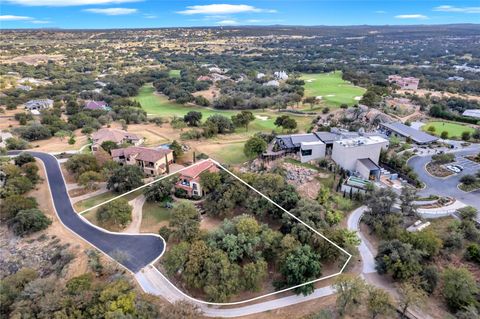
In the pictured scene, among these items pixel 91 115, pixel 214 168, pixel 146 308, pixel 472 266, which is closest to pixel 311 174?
pixel 214 168

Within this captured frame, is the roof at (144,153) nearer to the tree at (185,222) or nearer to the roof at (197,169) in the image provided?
the roof at (197,169)

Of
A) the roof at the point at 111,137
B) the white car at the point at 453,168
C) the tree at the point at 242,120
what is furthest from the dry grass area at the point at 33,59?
the white car at the point at 453,168

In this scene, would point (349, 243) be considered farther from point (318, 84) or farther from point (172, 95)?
point (318, 84)

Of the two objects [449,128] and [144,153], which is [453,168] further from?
[144,153]

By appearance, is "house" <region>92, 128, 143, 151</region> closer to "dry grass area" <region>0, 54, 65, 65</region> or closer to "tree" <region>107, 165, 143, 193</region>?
"tree" <region>107, 165, 143, 193</region>

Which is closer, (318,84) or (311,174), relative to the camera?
(311,174)

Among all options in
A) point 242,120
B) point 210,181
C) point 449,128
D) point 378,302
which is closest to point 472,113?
point 449,128
